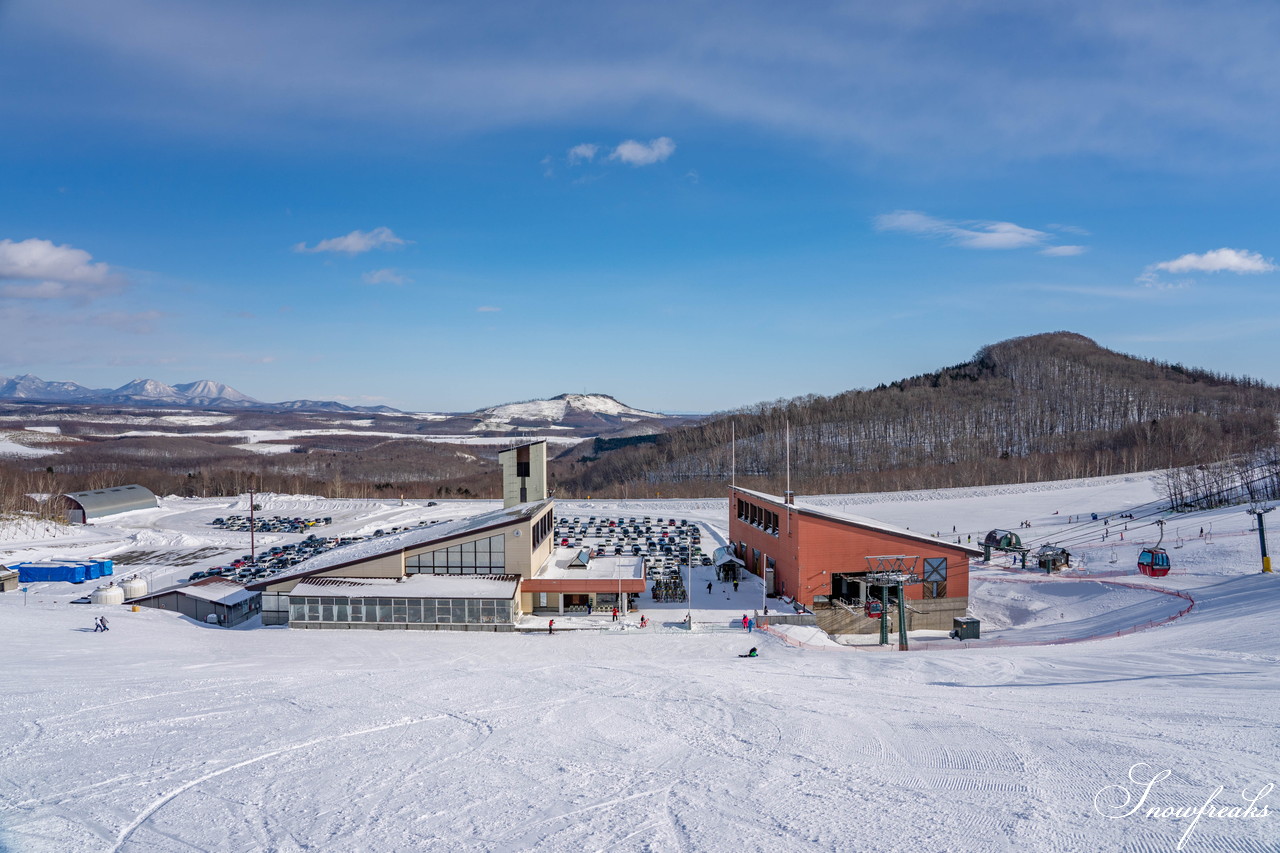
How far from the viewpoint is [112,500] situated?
66.8 meters

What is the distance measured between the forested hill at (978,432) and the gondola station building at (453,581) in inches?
1907

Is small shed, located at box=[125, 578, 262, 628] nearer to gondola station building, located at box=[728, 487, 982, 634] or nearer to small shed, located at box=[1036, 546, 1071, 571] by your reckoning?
gondola station building, located at box=[728, 487, 982, 634]

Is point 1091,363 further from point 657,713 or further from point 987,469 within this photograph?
point 657,713

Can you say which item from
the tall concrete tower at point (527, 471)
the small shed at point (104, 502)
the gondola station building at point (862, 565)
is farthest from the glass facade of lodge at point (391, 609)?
the small shed at point (104, 502)

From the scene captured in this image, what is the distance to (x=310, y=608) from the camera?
934 inches

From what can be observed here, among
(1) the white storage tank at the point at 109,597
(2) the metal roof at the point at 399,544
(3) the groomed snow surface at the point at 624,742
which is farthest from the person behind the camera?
(1) the white storage tank at the point at 109,597

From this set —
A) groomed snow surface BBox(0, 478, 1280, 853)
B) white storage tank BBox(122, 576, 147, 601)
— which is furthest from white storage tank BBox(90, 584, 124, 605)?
groomed snow surface BBox(0, 478, 1280, 853)

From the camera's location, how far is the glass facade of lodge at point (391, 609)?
77.6ft

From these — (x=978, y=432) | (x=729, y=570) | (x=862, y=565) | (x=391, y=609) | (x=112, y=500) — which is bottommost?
(x=729, y=570)

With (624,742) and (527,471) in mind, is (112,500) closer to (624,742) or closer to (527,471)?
(527,471)

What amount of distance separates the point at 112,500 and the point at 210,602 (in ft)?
175

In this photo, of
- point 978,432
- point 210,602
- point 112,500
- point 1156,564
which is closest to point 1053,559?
point 1156,564

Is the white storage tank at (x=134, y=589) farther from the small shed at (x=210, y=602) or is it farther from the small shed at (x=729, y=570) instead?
the small shed at (x=729, y=570)

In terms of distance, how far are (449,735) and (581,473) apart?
101 m
